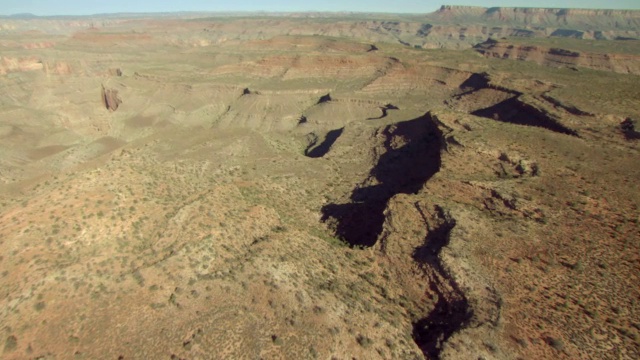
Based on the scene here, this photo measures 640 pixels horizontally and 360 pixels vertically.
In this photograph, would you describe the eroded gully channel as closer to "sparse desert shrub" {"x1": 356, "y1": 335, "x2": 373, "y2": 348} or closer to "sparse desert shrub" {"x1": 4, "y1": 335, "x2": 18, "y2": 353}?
"sparse desert shrub" {"x1": 356, "y1": 335, "x2": 373, "y2": 348}

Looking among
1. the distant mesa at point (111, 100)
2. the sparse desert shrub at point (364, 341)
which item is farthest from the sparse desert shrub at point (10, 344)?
the distant mesa at point (111, 100)

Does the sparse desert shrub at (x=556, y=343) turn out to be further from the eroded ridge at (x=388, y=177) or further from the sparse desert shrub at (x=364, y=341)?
the eroded ridge at (x=388, y=177)

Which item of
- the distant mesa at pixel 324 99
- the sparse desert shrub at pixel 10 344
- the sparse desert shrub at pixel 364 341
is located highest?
the distant mesa at pixel 324 99

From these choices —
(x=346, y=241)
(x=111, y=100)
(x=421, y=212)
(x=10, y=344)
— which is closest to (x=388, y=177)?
(x=346, y=241)

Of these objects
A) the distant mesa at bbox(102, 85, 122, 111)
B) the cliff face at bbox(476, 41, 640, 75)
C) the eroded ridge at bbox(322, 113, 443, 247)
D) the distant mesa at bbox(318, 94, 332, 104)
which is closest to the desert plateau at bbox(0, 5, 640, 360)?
the eroded ridge at bbox(322, 113, 443, 247)

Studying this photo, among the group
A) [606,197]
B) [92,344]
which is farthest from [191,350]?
[606,197]

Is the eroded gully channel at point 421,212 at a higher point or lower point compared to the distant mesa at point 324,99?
lower
